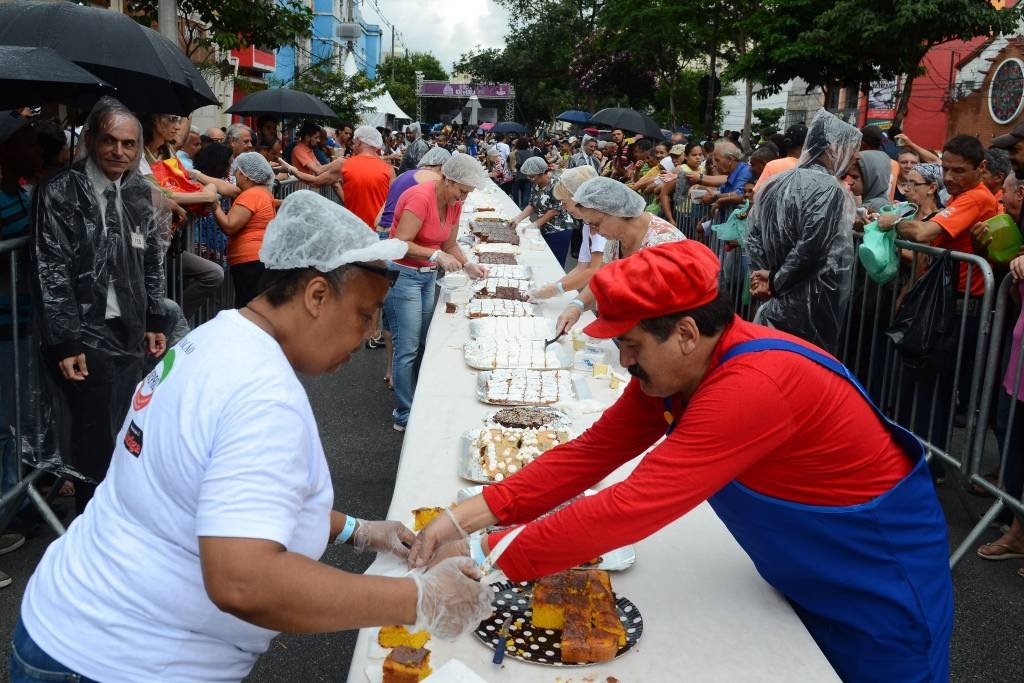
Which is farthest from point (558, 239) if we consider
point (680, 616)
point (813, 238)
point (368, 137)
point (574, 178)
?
point (680, 616)

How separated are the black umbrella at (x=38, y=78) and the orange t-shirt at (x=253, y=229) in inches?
74.1

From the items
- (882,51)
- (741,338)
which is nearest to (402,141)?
(882,51)

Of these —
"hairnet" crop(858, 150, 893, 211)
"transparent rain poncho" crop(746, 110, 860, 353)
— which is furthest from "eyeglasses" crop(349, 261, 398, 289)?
"hairnet" crop(858, 150, 893, 211)

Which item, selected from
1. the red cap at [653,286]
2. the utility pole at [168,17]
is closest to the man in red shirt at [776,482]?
the red cap at [653,286]

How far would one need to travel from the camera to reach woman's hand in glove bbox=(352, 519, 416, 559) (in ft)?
6.86

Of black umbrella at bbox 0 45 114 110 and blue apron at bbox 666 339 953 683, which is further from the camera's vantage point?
black umbrella at bbox 0 45 114 110

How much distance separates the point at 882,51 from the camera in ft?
55.7

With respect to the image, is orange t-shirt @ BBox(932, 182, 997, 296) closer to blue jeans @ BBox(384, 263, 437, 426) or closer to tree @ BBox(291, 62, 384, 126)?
blue jeans @ BBox(384, 263, 437, 426)

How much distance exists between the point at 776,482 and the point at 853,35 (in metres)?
17.7

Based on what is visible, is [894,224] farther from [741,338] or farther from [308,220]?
[308,220]

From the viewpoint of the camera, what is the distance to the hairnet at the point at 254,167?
6.22m

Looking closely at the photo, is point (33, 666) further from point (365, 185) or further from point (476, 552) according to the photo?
point (365, 185)

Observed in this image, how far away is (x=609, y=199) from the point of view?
430 cm

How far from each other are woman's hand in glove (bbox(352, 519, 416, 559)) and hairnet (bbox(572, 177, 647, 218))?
2561 mm
